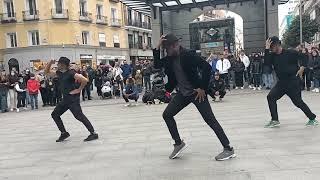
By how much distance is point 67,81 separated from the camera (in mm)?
8523

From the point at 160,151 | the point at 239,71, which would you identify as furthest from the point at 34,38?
the point at 160,151

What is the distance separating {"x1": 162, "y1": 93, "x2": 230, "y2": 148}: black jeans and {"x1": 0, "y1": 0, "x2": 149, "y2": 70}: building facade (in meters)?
39.5

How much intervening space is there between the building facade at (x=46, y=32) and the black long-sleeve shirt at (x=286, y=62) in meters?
38.1

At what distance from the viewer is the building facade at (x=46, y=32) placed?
46.0 metres

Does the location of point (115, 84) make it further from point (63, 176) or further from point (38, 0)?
point (38, 0)

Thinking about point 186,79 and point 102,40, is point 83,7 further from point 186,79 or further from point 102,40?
point 186,79

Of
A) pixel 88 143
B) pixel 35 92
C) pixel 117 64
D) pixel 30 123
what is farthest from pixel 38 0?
pixel 88 143

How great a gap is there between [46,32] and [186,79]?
41.6m

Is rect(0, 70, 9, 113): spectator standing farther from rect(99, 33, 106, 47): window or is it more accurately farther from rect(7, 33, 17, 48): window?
rect(99, 33, 106, 47): window

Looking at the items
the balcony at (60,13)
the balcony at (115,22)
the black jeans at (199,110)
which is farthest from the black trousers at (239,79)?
the balcony at (115,22)

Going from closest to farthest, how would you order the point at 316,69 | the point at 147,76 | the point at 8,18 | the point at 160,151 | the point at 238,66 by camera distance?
the point at 160,151 < the point at 316,69 < the point at 238,66 < the point at 147,76 < the point at 8,18

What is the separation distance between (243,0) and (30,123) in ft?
36.6

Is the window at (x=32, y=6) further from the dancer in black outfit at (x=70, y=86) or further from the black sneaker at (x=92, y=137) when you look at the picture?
the black sneaker at (x=92, y=137)

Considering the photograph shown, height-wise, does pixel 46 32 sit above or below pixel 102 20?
below
